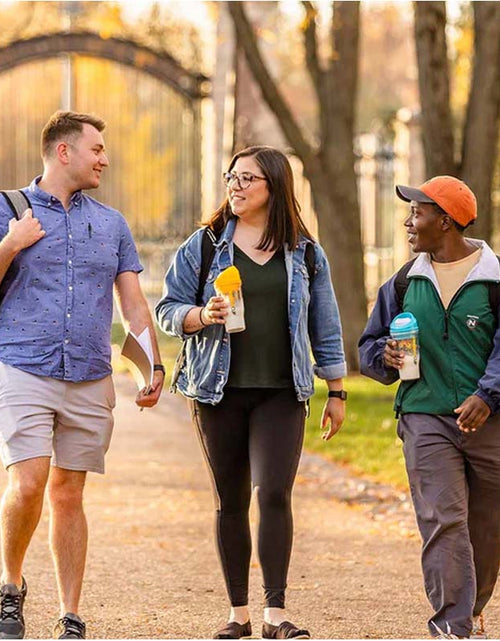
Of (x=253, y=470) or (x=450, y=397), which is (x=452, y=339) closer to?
(x=450, y=397)

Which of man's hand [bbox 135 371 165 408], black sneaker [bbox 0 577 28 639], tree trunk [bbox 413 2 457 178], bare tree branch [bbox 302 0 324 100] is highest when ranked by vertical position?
bare tree branch [bbox 302 0 324 100]

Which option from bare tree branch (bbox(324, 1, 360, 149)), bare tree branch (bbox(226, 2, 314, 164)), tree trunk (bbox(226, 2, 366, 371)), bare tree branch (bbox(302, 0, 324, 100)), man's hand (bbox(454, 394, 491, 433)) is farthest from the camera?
bare tree branch (bbox(324, 1, 360, 149))

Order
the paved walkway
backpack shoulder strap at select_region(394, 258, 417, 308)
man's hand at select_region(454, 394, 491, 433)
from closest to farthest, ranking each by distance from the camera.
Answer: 1. man's hand at select_region(454, 394, 491, 433)
2. backpack shoulder strap at select_region(394, 258, 417, 308)
3. the paved walkway

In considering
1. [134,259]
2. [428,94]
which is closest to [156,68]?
[428,94]

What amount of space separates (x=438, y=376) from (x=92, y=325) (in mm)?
1305

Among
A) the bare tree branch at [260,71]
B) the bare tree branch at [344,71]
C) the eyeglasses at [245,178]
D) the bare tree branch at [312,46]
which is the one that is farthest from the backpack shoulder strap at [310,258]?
the bare tree branch at [344,71]

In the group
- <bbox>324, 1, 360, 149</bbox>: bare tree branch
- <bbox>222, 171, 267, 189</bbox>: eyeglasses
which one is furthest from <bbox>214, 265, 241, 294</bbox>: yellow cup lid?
<bbox>324, 1, 360, 149</bbox>: bare tree branch

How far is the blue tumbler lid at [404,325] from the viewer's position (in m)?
5.53

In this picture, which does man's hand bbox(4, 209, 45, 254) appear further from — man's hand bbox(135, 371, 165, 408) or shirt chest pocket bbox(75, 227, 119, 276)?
man's hand bbox(135, 371, 165, 408)

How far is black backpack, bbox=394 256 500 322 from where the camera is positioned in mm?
5613

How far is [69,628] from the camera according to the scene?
5.63 metres

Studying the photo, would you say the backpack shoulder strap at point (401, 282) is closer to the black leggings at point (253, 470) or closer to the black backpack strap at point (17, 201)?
the black leggings at point (253, 470)

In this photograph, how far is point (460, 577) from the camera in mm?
5430

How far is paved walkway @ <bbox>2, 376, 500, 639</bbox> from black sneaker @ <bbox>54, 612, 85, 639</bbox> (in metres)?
0.31
